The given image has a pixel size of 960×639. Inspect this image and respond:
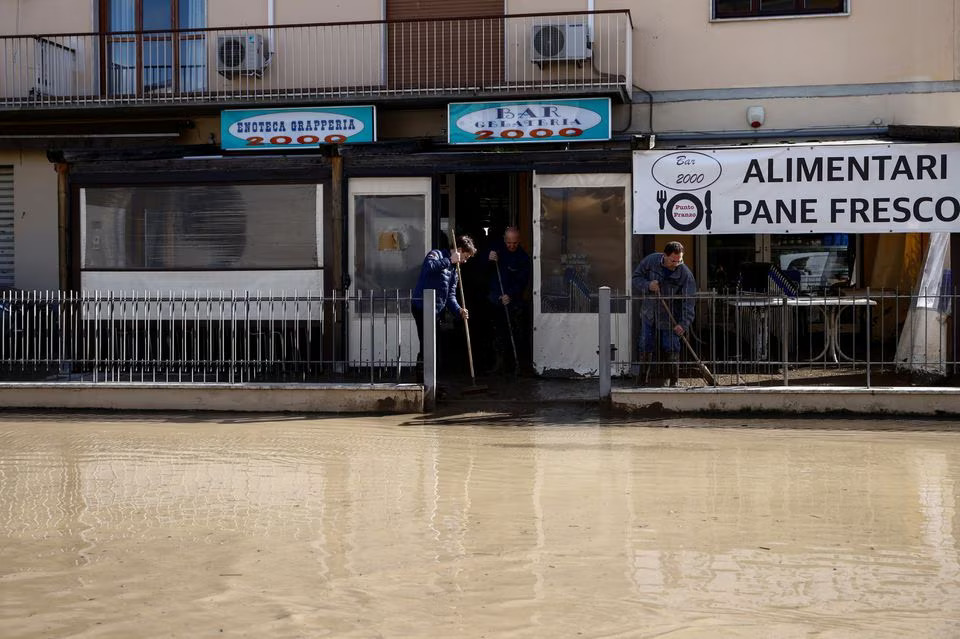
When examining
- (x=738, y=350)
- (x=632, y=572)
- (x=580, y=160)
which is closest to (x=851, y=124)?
(x=580, y=160)

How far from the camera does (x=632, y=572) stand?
251 inches

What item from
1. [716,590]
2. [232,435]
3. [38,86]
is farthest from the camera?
[38,86]

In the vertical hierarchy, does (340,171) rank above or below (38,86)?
below

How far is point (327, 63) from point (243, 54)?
1.23 meters

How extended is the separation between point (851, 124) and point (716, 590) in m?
11.4

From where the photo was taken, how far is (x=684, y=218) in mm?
14539

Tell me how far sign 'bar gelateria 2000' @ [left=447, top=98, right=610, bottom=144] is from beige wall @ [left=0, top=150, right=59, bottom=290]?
6.65 m

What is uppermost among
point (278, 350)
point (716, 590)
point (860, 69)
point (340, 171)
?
point (860, 69)

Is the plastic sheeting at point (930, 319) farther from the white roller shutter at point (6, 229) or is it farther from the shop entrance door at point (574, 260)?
the white roller shutter at point (6, 229)

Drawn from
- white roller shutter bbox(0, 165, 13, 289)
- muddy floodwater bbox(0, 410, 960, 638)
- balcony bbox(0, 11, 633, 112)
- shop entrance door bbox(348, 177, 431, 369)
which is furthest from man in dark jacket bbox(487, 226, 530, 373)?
white roller shutter bbox(0, 165, 13, 289)

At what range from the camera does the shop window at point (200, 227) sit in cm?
1573

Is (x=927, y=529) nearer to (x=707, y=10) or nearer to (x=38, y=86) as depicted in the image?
(x=707, y=10)

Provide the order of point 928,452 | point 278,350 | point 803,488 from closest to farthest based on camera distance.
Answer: point 803,488, point 928,452, point 278,350

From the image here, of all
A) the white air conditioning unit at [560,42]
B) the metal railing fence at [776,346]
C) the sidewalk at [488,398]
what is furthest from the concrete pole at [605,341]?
the white air conditioning unit at [560,42]
